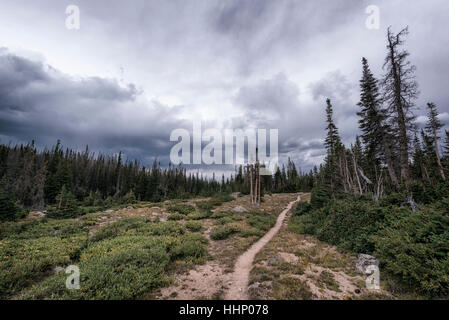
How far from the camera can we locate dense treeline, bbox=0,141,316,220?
33.5 m

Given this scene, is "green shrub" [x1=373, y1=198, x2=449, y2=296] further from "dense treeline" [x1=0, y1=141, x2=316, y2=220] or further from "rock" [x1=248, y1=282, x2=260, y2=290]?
"dense treeline" [x1=0, y1=141, x2=316, y2=220]

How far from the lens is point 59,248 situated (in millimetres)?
9023

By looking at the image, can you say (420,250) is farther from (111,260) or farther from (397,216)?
(111,260)

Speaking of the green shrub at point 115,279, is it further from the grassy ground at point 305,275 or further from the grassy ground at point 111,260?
the grassy ground at point 305,275

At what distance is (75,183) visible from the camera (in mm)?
56281

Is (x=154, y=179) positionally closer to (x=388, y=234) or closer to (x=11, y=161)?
(x=11, y=161)

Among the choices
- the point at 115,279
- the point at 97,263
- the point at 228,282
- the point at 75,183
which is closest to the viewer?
the point at 115,279

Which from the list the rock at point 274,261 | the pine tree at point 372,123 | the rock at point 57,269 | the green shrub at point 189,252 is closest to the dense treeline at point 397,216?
the pine tree at point 372,123

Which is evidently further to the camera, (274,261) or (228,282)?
(274,261)

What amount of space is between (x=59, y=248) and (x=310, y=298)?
1255cm

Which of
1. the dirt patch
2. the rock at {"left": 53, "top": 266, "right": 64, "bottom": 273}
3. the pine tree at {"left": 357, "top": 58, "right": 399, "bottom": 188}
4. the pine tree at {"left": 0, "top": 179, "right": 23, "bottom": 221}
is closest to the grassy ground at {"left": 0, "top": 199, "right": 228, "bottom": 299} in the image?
the rock at {"left": 53, "top": 266, "right": 64, "bottom": 273}

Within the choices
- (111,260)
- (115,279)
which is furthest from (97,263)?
(115,279)

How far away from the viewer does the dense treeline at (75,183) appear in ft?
110
